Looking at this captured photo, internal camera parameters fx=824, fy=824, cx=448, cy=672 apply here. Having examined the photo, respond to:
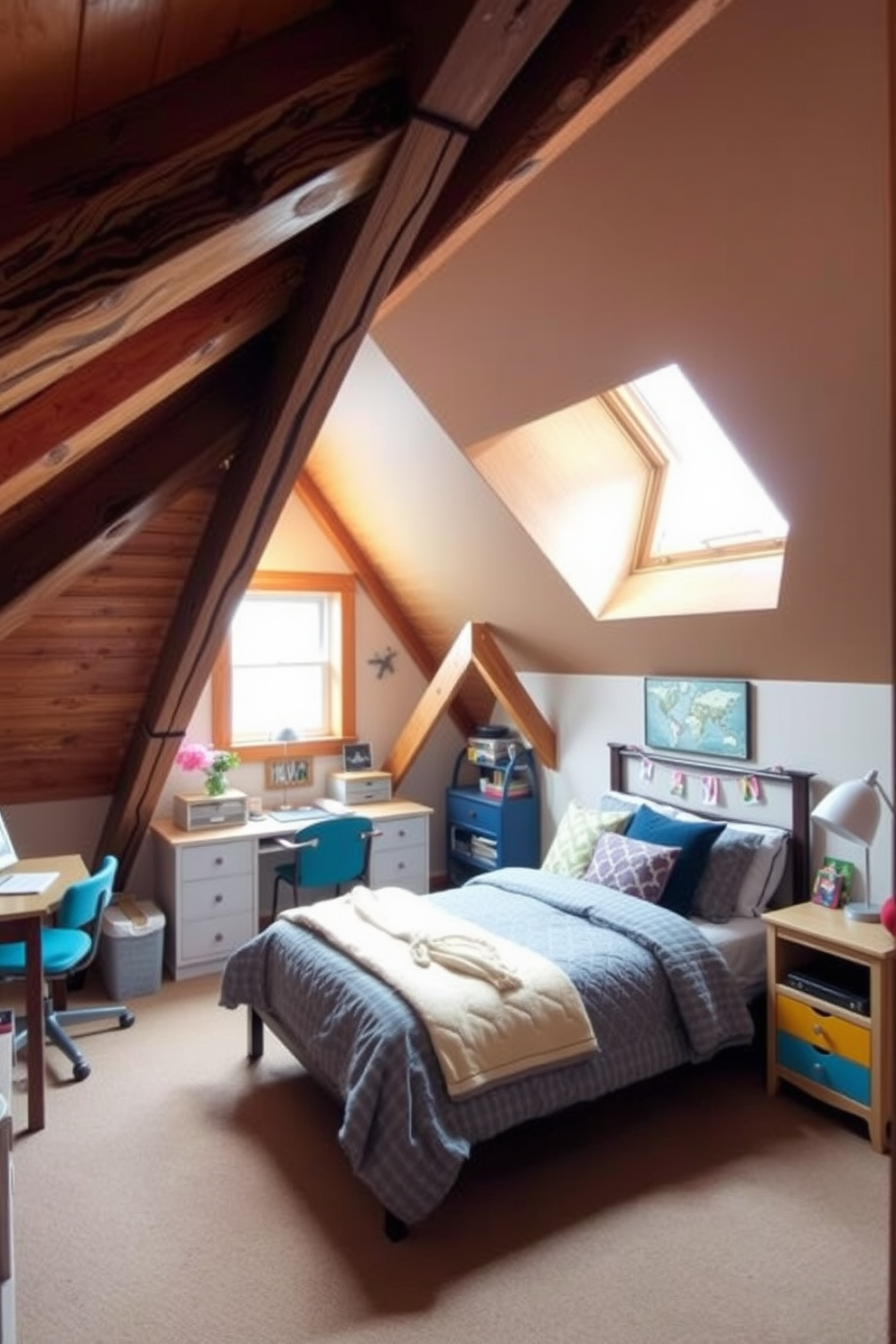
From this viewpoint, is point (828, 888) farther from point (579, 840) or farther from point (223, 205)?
point (223, 205)

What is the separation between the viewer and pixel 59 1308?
198 centimetres

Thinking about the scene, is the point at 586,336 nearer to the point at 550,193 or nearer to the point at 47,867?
the point at 550,193

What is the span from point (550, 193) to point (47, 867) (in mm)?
3124

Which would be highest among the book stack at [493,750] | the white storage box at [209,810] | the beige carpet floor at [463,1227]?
the book stack at [493,750]

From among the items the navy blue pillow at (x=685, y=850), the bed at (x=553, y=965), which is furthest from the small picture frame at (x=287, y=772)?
the navy blue pillow at (x=685, y=850)

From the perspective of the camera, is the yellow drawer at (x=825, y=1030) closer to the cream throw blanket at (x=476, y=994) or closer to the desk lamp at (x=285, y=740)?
the cream throw blanket at (x=476, y=994)

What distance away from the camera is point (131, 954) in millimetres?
3744

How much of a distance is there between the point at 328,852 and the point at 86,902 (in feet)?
3.81

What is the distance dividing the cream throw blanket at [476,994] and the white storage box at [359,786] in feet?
6.07

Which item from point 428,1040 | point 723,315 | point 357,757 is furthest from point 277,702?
point 723,315

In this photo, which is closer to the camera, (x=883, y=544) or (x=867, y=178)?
(x=867, y=178)

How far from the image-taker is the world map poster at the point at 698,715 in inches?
139

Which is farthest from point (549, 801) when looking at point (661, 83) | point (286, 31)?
point (286, 31)

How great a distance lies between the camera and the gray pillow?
326 cm
